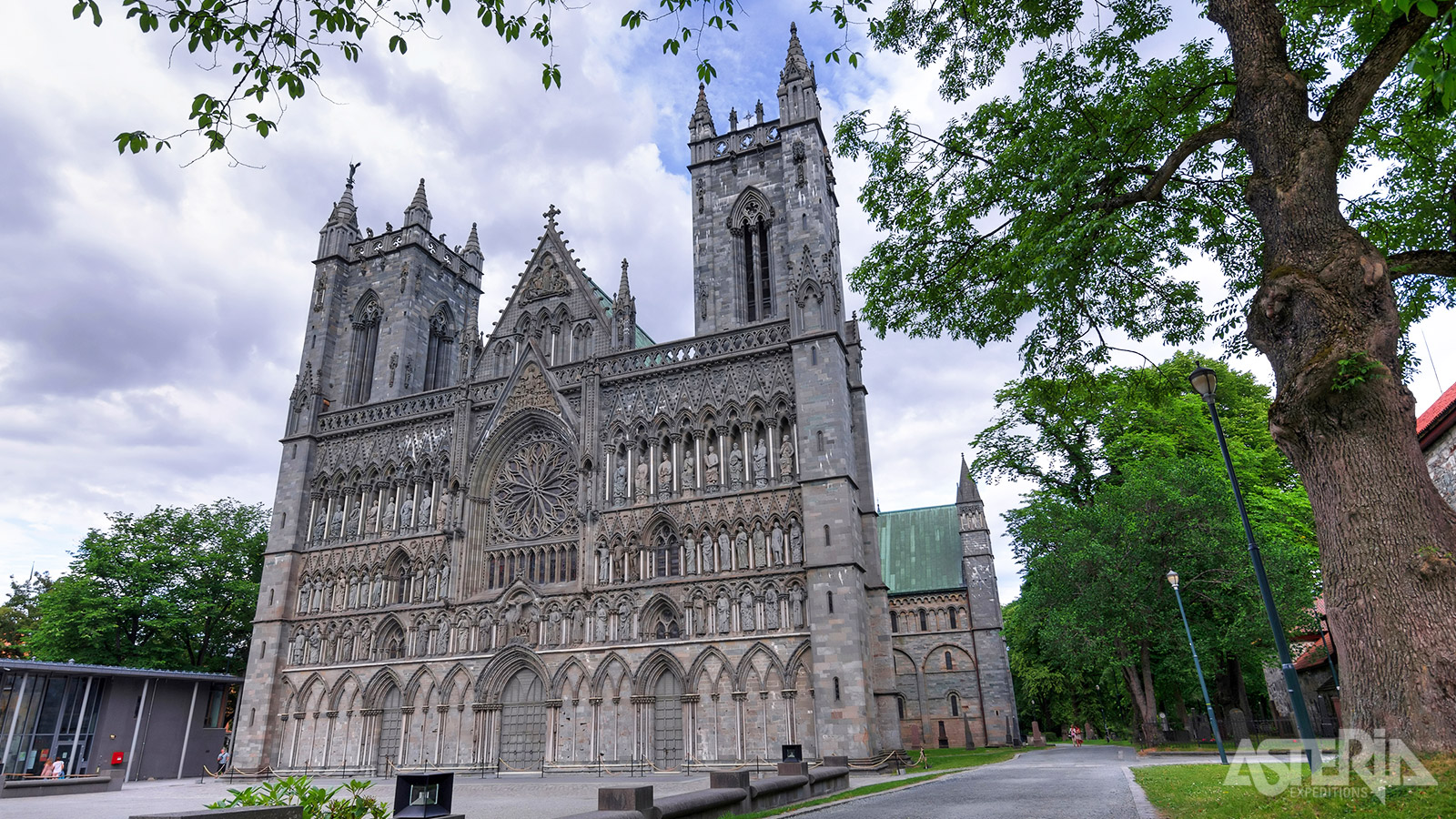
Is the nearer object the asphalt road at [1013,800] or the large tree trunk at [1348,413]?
the large tree trunk at [1348,413]

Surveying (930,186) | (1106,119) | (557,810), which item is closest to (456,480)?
(557,810)

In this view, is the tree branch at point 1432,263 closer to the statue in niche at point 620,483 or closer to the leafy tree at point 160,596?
the statue in niche at point 620,483

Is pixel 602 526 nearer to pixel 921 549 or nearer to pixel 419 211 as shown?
pixel 419 211

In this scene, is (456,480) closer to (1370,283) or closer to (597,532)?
(597,532)

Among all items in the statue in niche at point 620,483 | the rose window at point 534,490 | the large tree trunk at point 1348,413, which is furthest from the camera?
the rose window at point 534,490

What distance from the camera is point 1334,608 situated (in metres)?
7.41

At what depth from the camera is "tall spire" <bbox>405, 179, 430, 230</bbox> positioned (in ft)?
143

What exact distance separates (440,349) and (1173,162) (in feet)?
128

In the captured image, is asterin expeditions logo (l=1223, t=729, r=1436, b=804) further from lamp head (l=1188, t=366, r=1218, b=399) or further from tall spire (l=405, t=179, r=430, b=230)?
tall spire (l=405, t=179, r=430, b=230)

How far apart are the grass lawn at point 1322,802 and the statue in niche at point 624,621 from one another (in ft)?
64.7

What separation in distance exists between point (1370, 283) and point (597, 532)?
83.8 ft

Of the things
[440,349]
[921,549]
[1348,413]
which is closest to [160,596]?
[440,349]

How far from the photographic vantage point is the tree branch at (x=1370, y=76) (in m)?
7.97

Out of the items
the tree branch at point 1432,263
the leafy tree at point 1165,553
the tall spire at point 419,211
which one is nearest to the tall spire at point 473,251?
the tall spire at point 419,211
